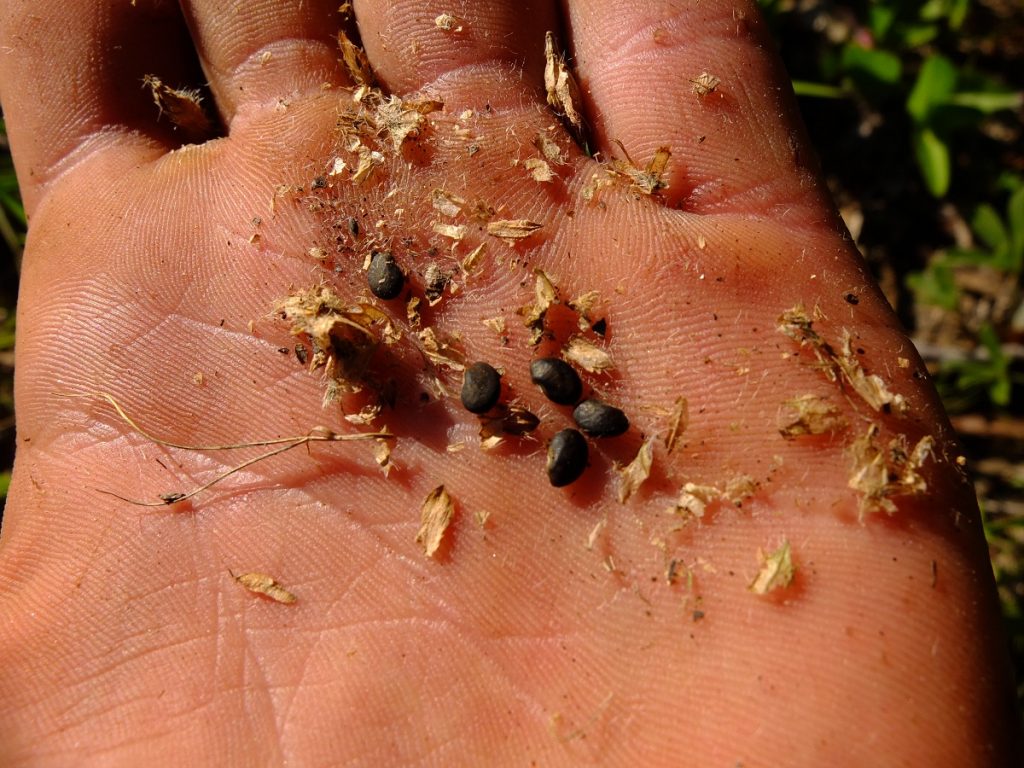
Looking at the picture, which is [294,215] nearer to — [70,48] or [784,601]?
[70,48]

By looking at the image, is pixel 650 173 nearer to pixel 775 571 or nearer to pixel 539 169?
pixel 539 169

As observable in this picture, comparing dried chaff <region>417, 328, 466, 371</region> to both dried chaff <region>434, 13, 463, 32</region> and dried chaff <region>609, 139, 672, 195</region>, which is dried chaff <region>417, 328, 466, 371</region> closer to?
dried chaff <region>609, 139, 672, 195</region>

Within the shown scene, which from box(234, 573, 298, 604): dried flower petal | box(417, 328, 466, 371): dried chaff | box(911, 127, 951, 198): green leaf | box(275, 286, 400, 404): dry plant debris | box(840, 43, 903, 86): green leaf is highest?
box(275, 286, 400, 404): dry plant debris

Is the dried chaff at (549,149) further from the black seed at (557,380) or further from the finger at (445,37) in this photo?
the black seed at (557,380)

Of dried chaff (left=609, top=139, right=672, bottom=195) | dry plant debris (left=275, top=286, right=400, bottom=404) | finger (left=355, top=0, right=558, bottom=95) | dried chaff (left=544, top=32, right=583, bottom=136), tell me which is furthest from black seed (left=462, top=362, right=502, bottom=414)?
finger (left=355, top=0, right=558, bottom=95)

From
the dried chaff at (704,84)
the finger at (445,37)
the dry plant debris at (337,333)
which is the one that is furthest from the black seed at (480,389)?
the dried chaff at (704,84)

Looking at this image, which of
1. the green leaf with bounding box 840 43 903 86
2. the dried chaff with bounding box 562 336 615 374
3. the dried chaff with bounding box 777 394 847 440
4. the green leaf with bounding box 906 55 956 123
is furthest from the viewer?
the green leaf with bounding box 840 43 903 86
